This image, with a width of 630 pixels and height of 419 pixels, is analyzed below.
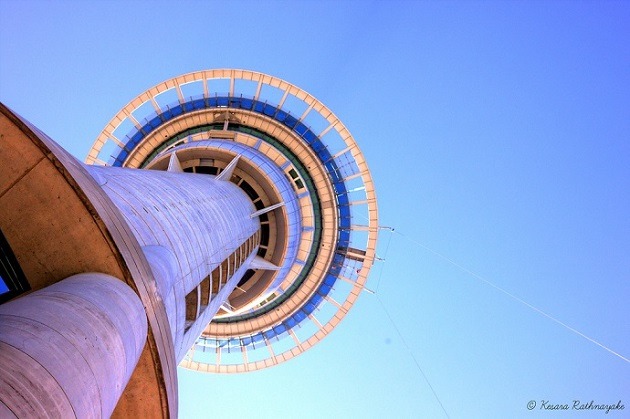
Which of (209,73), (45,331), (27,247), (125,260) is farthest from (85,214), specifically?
(209,73)

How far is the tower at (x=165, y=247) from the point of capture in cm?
352

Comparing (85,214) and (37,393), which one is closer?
(37,393)

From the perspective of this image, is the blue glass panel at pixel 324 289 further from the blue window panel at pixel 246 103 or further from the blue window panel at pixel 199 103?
the blue window panel at pixel 199 103

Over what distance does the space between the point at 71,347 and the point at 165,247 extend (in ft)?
14.5

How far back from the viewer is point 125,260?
15.4 ft

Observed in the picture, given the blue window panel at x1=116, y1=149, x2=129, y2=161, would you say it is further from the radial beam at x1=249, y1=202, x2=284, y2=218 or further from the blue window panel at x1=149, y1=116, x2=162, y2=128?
the radial beam at x1=249, y1=202, x2=284, y2=218

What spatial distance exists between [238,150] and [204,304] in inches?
378

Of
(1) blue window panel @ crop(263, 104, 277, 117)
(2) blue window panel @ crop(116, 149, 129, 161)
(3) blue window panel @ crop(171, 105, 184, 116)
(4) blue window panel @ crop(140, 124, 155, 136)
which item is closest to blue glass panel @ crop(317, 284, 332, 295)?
(1) blue window panel @ crop(263, 104, 277, 117)

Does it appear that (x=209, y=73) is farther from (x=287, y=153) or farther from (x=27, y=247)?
(x=27, y=247)

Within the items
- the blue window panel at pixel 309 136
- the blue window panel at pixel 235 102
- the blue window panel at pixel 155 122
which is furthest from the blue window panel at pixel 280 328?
the blue window panel at pixel 155 122

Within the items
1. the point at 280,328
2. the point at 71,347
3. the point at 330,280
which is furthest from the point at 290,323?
the point at 71,347

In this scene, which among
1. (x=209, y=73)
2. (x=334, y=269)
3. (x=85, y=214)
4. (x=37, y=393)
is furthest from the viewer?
(x=334, y=269)

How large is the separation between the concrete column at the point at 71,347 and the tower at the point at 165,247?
0.05ft

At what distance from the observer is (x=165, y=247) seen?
301 inches
